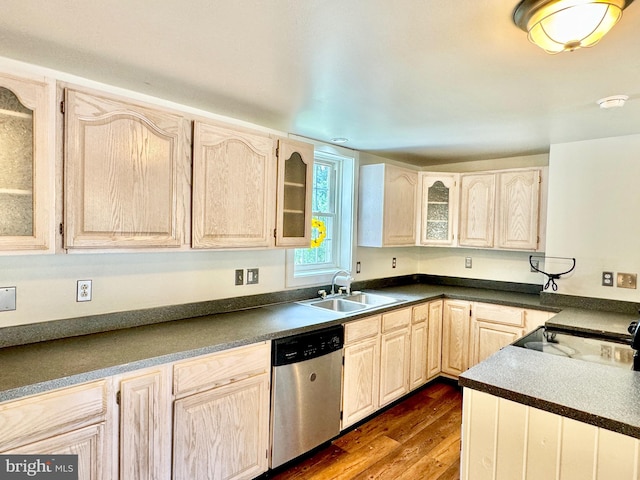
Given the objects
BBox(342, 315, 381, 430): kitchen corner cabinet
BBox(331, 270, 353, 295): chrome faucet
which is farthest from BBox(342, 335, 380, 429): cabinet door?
BBox(331, 270, 353, 295): chrome faucet

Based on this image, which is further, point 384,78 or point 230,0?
point 384,78

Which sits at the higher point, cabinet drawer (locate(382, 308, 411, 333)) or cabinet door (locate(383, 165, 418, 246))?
cabinet door (locate(383, 165, 418, 246))

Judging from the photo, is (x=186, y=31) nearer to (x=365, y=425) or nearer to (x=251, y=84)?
(x=251, y=84)

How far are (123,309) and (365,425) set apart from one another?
190 centimetres

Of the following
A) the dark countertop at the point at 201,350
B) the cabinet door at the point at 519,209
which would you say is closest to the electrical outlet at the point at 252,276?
the dark countertop at the point at 201,350

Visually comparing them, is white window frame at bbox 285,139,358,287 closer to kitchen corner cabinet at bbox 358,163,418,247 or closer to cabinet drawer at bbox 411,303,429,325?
kitchen corner cabinet at bbox 358,163,418,247

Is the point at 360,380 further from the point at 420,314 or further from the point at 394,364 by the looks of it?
the point at 420,314

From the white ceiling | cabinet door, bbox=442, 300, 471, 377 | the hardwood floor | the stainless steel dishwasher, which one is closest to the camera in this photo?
the white ceiling

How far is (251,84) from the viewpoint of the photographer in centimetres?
197

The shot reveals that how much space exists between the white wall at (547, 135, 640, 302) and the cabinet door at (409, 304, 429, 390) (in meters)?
1.12

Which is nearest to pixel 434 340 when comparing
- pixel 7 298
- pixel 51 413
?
pixel 51 413

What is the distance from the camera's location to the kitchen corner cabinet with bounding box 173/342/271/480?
1.81 meters

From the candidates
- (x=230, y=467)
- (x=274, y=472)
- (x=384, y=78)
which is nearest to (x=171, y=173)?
(x=384, y=78)

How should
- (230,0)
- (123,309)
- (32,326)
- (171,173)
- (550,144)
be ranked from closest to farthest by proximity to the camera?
(230,0) < (32,326) < (171,173) < (123,309) < (550,144)
